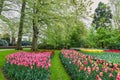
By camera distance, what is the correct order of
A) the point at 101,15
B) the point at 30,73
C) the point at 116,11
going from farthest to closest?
the point at 101,15 < the point at 116,11 < the point at 30,73

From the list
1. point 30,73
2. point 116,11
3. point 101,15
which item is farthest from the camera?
point 101,15

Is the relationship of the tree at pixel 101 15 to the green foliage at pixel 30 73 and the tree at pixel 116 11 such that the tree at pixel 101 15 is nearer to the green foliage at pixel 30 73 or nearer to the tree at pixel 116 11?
the tree at pixel 116 11

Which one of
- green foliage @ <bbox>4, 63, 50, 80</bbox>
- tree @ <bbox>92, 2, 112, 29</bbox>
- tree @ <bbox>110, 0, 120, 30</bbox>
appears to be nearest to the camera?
green foliage @ <bbox>4, 63, 50, 80</bbox>

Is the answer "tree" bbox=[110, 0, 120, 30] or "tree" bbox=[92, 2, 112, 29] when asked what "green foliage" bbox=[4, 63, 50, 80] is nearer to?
"tree" bbox=[110, 0, 120, 30]

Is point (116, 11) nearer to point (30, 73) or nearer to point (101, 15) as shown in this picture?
point (101, 15)

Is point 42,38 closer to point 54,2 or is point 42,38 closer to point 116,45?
point 54,2

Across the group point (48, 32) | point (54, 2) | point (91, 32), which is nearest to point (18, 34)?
point (48, 32)

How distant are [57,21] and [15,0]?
10586mm

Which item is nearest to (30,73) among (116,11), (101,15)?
(116,11)

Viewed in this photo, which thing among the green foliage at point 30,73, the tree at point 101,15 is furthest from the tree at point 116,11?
the green foliage at point 30,73

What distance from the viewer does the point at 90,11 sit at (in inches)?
1640

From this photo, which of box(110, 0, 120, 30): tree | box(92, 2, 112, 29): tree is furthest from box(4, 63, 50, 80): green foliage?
box(92, 2, 112, 29): tree

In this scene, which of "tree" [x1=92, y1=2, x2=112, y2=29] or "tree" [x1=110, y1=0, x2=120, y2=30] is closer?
"tree" [x1=110, y1=0, x2=120, y2=30]

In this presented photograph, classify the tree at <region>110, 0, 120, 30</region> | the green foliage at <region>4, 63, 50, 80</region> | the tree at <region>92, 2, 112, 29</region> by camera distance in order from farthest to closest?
the tree at <region>92, 2, 112, 29</region> < the tree at <region>110, 0, 120, 30</region> < the green foliage at <region>4, 63, 50, 80</region>
